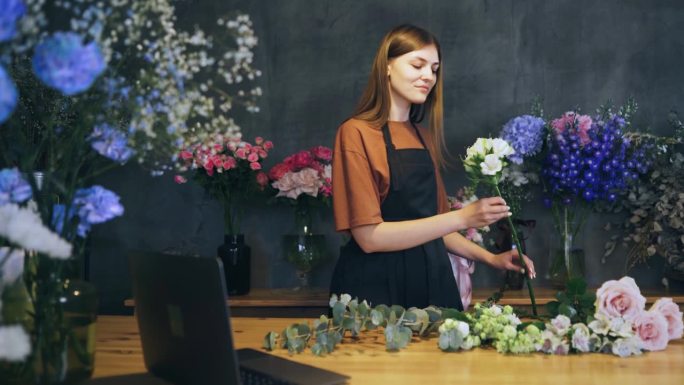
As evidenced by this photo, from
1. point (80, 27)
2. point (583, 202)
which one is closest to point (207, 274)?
point (80, 27)

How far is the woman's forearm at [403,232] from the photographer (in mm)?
2092

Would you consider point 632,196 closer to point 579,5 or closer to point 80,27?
point 579,5

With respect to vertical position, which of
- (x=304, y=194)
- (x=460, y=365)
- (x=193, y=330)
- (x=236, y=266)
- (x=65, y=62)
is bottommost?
(x=460, y=365)

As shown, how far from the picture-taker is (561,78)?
3465 millimetres

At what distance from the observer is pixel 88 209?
0.89 m

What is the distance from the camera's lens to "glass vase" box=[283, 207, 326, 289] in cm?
326

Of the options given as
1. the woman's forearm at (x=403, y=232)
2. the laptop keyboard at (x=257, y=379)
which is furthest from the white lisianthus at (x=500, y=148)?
the laptop keyboard at (x=257, y=379)

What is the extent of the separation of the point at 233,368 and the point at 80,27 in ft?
1.60

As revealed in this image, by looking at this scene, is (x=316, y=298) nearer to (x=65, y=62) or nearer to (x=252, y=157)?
(x=252, y=157)

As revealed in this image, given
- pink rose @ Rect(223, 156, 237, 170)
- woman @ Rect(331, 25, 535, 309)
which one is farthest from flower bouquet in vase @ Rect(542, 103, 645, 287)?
pink rose @ Rect(223, 156, 237, 170)

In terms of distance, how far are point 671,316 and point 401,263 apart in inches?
40.7

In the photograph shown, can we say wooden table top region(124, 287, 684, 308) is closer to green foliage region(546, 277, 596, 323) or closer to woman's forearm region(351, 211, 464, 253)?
woman's forearm region(351, 211, 464, 253)

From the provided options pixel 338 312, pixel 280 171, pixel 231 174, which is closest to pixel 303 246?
pixel 280 171

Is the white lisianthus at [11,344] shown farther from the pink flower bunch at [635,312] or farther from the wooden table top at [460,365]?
the pink flower bunch at [635,312]
